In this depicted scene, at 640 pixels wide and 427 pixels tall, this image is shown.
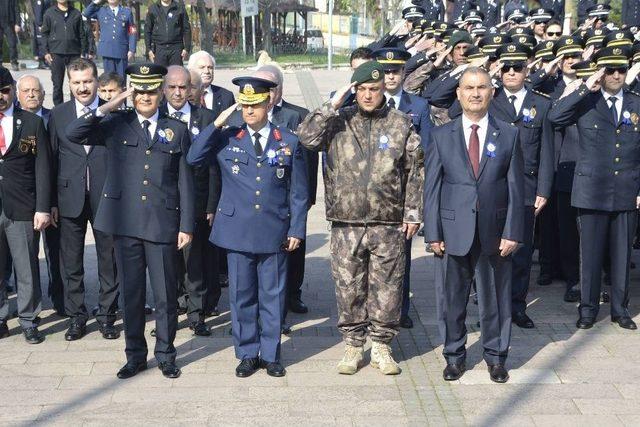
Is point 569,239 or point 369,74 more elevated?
point 369,74

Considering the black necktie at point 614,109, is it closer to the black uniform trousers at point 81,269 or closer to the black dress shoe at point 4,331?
the black uniform trousers at point 81,269

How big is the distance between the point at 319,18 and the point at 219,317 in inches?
2178

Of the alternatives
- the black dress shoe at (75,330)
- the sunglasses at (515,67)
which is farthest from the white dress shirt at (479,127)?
the black dress shoe at (75,330)

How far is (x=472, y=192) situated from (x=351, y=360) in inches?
57.1

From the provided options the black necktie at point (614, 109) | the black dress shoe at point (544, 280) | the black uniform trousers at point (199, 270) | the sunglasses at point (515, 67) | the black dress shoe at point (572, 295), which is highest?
the sunglasses at point (515, 67)

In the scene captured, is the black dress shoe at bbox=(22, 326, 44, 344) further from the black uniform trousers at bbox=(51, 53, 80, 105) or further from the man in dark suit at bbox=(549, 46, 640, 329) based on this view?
the black uniform trousers at bbox=(51, 53, 80, 105)

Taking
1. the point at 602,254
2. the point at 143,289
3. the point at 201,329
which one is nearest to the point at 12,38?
the point at 201,329

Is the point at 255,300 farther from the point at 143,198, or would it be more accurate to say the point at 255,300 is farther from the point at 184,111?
the point at 184,111

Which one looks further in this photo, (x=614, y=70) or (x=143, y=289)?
(x=614, y=70)

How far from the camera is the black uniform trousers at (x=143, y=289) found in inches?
283

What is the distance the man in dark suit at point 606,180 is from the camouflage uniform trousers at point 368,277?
1899 millimetres

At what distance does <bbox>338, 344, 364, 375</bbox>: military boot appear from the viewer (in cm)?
723

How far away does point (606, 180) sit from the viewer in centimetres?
823

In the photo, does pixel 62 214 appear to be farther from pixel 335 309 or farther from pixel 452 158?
pixel 452 158
